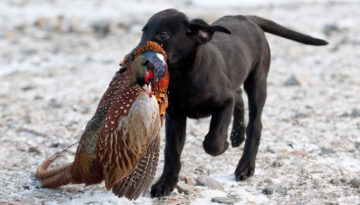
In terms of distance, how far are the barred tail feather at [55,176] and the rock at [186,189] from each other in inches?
35.7

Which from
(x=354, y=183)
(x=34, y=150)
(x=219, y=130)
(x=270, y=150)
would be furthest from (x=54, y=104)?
(x=354, y=183)

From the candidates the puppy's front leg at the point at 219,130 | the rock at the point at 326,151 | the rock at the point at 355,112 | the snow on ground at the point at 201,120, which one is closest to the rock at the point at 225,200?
the snow on ground at the point at 201,120

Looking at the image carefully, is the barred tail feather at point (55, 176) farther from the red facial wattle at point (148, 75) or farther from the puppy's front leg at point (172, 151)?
the red facial wattle at point (148, 75)

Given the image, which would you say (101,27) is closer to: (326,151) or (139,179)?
(326,151)

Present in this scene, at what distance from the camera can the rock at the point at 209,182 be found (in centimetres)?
464

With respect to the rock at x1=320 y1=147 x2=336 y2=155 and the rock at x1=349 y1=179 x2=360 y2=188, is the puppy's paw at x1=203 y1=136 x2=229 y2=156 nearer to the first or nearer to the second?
the rock at x1=349 y1=179 x2=360 y2=188

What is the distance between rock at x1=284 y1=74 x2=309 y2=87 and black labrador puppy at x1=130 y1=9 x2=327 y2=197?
9.19 feet

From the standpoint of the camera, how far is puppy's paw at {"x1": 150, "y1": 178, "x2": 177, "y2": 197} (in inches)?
177

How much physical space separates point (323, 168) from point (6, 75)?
6.02 metres

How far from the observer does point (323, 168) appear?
16.6ft

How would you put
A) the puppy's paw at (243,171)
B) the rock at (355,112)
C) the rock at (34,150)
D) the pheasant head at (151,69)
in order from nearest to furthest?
the pheasant head at (151,69) → the puppy's paw at (243,171) → the rock at (34,150) → the rock at (355,112)

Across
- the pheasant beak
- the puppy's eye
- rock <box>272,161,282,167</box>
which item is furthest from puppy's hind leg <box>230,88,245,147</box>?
the pheasant beak

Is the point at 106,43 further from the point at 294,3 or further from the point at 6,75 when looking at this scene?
the point at 294,3

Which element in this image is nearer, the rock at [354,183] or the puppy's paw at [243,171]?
the rock at [354,183]
